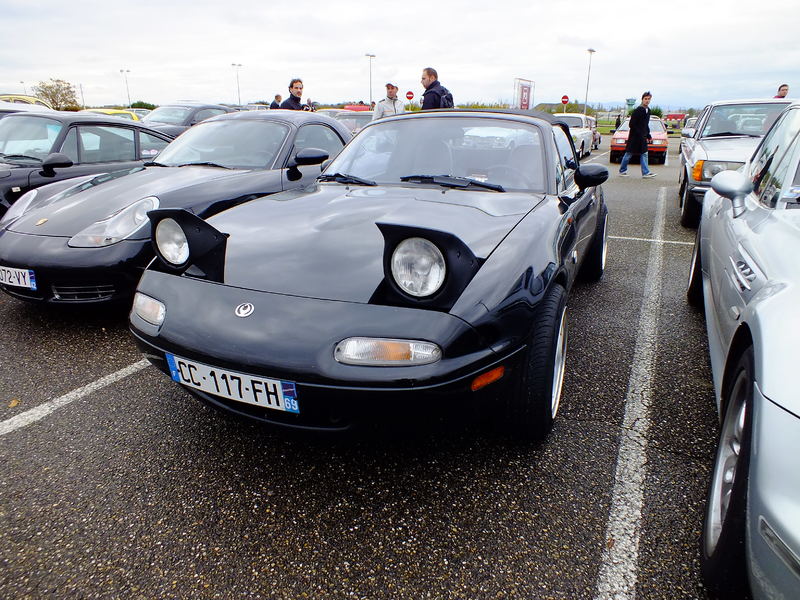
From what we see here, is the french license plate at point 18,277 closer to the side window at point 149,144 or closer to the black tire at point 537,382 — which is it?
the side window at point 149,144

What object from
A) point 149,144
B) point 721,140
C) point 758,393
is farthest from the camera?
point 721,140

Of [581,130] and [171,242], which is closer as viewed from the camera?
[171,242]

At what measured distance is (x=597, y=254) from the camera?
13.3 ft

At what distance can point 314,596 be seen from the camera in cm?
140

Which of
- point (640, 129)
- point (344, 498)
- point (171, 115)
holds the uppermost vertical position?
point (171, 115)

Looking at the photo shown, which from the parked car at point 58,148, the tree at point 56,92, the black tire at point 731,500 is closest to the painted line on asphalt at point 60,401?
the black tire at point 731,500

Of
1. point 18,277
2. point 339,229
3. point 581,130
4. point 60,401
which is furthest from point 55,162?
point 581,130

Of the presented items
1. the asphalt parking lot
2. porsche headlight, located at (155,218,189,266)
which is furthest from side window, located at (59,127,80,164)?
porsche headlight, located at (155,218,189,266)

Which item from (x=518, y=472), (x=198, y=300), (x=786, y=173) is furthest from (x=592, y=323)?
(x=198, y=300)

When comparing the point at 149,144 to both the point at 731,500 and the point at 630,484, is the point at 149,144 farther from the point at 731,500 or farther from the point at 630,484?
the point at 731,500

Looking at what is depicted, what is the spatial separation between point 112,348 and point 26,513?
138 cm

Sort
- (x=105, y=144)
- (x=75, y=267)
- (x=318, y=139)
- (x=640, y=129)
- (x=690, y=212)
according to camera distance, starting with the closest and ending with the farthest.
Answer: (x=75, y=267) < (x=318, y=139) < (x=105, y=144) < (x=690, y=212) < (x=640, y=129)

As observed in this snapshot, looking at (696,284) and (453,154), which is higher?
(453,154)

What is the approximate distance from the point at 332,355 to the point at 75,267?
7.37 ft
